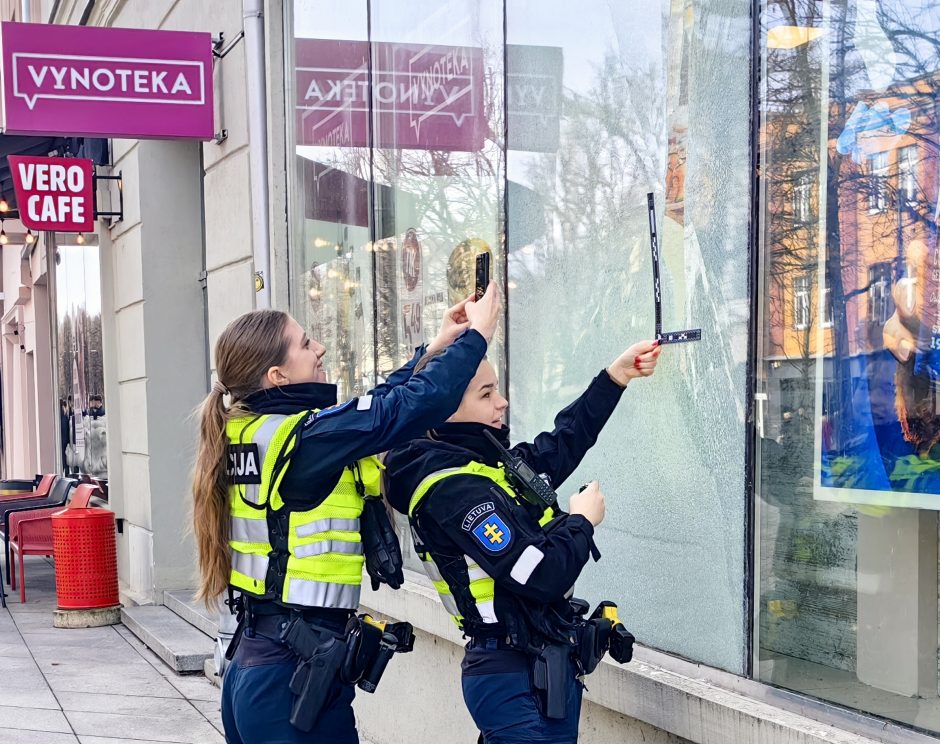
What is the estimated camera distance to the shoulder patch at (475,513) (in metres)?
2.90

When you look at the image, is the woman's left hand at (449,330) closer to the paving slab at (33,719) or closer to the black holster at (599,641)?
the black holster at (599,641)

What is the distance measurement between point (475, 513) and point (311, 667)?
25.7 inches

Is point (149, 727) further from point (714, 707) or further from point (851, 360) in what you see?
point (851, 360)

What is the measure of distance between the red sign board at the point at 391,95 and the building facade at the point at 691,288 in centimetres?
2

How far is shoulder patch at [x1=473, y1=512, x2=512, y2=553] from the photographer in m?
2.87

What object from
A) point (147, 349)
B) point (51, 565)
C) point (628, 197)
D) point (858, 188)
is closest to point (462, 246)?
point (628, 197)

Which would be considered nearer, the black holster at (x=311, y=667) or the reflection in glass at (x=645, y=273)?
the black holster at (x=311, y=667)

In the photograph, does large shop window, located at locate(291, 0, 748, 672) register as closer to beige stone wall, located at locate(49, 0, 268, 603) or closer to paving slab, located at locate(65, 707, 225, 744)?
paving slab, located at locate(65, 707, 225, 744)

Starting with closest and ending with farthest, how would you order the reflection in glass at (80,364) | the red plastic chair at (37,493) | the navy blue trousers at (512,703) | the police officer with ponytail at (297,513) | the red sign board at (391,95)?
1. the navy blue trousers at (512,703)
2. the police officer with ponytail at (297,513)
3. the red sign board at (391,95)
4. the reflection in glass at (80,364)
5. the red plastic chair at (37,493)

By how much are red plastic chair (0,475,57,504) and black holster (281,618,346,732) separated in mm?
10999

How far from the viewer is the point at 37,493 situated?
14.0 meters

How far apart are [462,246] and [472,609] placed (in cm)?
287

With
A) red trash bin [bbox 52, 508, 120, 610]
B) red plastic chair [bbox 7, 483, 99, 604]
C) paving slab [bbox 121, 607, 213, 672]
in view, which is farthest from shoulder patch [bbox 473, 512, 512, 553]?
red plastic chair [bbox 7, 483, 99, 604]

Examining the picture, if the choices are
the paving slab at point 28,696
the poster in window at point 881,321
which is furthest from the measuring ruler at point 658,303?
the paving slab at point 28,696
